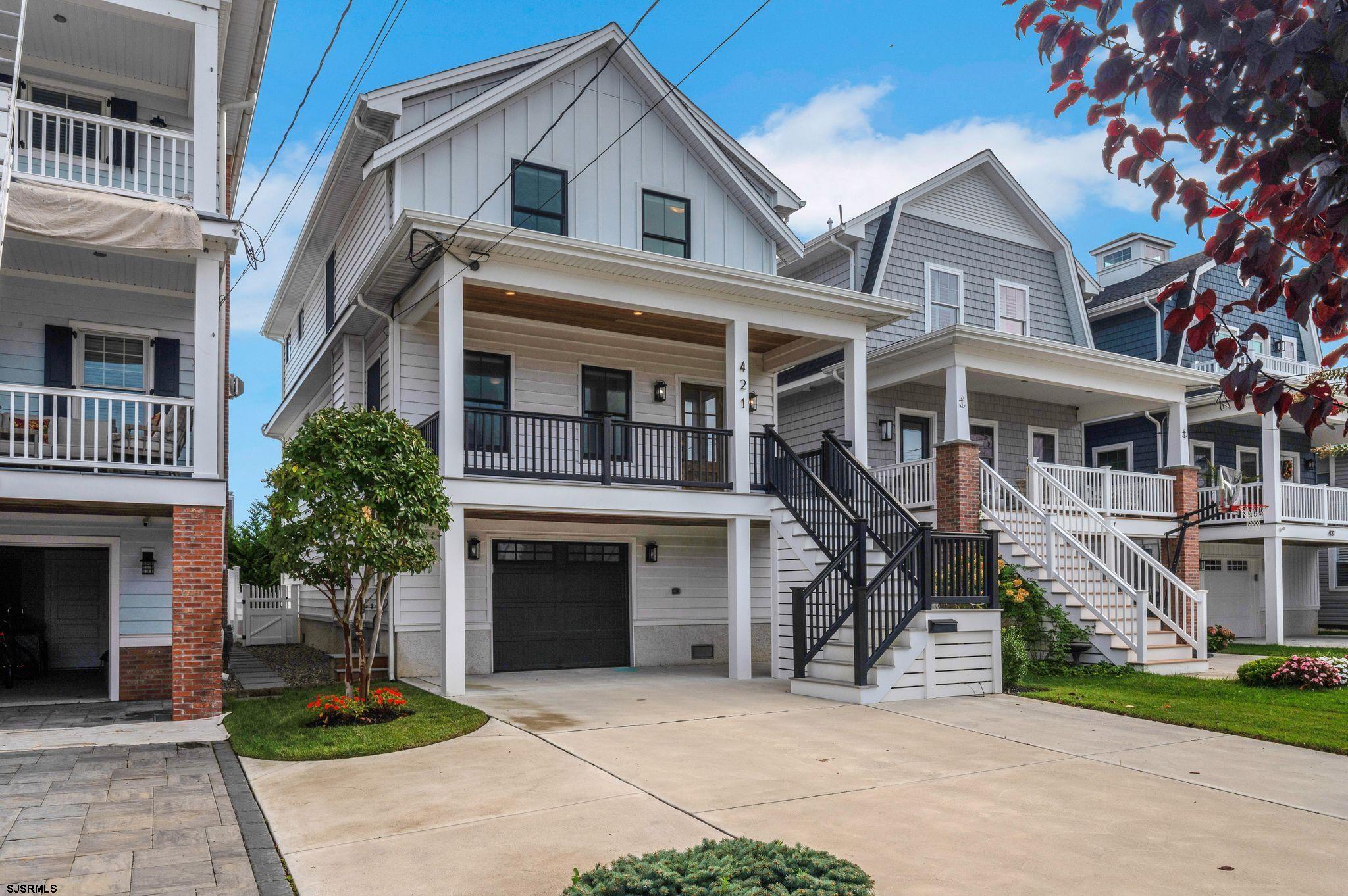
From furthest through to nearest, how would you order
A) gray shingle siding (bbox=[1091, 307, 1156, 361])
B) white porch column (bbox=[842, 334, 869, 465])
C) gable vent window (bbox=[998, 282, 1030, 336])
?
gray shingle siding (bbox=[1091, 307, 1156, 361]) < gable vent window (bbox=[998, 282, 1030, 336]) < white porch column (bbox=[842, 334, 869, 465])

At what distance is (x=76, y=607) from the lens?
15.6 m

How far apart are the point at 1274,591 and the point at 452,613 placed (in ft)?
56.7

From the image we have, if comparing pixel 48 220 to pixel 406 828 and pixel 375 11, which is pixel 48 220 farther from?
pixel 406 828

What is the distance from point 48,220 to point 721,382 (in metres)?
9.85

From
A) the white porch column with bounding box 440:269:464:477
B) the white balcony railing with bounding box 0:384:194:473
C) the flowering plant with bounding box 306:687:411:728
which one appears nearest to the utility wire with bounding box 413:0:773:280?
the white porch column with bounding box 440:269:464:477

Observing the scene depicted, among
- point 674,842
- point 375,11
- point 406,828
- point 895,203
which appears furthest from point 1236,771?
point 895,203

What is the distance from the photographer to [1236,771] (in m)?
7.52

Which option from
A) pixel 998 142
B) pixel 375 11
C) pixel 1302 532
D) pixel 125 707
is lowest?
pixel 125 707

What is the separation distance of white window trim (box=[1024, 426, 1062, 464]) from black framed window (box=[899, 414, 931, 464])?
2544 millimetres

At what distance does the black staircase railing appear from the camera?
36.6 feet

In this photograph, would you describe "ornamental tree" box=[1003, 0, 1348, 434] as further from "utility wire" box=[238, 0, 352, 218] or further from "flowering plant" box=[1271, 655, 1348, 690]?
"flowering plant" box=[1271, 655, 1348, 690]

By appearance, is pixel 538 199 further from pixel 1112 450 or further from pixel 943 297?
pixel 1112 450

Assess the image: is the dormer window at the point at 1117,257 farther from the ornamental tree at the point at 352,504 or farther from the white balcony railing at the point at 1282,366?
the ornamental tree at the point at 352,504

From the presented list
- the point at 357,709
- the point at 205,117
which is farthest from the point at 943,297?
the point at 357,709
